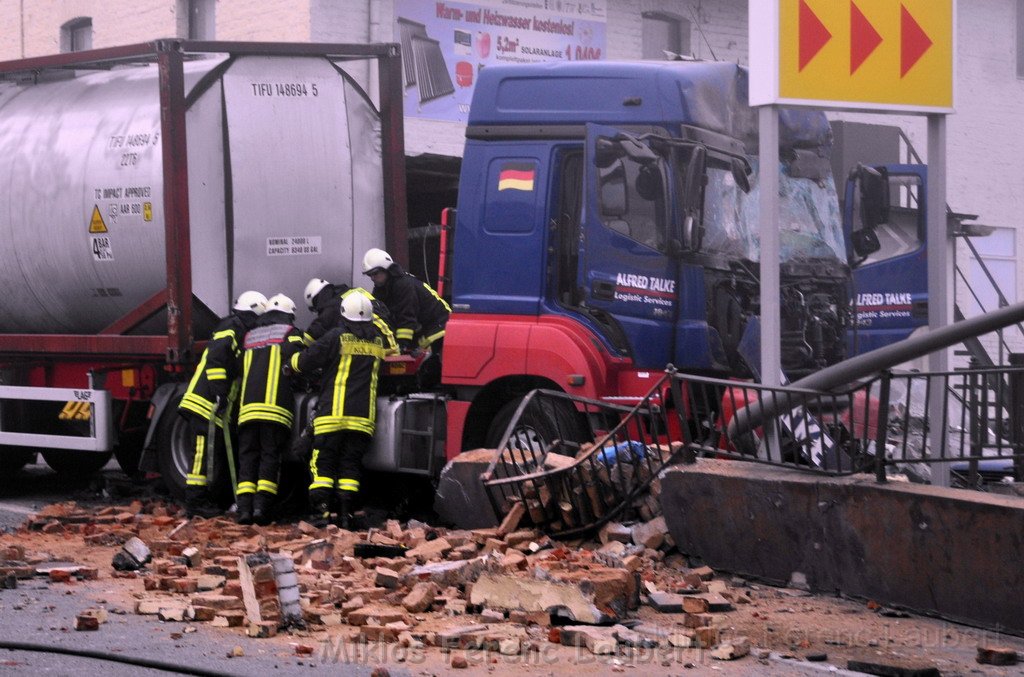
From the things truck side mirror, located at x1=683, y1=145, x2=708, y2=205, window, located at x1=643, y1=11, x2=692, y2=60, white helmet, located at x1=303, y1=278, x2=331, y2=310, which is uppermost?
window, located at x1=643, y1=11, x2=692, y2=60

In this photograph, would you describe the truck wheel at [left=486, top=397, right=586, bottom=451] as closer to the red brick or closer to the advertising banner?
the red brick

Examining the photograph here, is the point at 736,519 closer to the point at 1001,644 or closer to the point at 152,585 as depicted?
the point at 1001,644

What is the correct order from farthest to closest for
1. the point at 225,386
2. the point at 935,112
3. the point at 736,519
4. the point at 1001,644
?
the point at 225,386, the point at 935,112, the point at 736,519, the point at 1001,644

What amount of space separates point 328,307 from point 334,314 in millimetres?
101

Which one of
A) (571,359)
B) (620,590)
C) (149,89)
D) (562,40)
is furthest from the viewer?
(562,40)

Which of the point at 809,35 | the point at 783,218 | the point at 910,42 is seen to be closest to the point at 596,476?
the point at 783,218

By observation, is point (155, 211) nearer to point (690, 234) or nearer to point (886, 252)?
point (690, 234)

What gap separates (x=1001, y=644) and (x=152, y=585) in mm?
4095

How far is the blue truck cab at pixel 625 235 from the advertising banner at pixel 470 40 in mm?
7890

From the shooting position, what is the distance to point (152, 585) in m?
7.77

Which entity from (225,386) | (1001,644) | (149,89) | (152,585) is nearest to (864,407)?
(1001,644)

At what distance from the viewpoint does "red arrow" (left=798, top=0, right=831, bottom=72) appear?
8.10m

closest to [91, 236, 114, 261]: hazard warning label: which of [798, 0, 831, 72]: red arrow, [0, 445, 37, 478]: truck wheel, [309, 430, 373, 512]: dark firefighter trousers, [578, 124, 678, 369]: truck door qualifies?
[0, 445, 37, 478]: truck wheel

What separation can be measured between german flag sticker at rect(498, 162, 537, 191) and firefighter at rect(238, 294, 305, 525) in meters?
1.97
